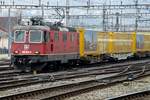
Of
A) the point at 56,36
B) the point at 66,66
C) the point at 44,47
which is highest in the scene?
the point at 56,36

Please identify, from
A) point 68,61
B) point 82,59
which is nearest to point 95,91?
point 68,61

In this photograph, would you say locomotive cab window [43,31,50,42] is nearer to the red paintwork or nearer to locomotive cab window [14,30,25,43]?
the red paintwork

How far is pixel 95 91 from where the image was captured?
16641 millimetres

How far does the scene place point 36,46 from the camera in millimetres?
25422

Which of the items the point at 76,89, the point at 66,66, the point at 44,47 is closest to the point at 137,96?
the point at 76,89

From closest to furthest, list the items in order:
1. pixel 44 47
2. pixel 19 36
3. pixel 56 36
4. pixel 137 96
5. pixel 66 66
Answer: pixel 137 96, pixel 44 47, pixel 19 36, pixel 56 36, pixel 66 66

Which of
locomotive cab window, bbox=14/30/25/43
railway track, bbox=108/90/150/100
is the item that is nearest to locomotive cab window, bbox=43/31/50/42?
locomotive cab window, bbox=14/30/25/43

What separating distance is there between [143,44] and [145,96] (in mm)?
34636

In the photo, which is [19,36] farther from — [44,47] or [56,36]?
[56,36]

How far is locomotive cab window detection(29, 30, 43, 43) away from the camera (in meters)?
25.5

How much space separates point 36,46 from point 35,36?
0.65 metres

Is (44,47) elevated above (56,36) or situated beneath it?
situated beneath

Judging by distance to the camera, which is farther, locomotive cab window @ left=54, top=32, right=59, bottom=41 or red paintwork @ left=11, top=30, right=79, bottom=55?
locomotive cab window @ left=54, top=32, right=59, bottom=41

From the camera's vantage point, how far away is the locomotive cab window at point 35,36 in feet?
83.7
